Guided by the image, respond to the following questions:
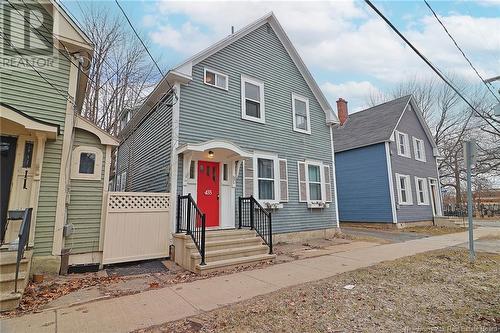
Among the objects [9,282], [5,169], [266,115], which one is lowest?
[9,282]

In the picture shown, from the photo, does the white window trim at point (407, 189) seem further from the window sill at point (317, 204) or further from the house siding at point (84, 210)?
the house siding at point (84, 210)

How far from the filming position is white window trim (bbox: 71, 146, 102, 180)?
604 cm

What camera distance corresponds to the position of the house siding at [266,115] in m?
8.12

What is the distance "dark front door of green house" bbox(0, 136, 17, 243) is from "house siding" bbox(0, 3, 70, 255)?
52 cm

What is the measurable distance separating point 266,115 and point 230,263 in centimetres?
561

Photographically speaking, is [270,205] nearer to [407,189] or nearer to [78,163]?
[78,163]

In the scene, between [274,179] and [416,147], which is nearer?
[274,179]

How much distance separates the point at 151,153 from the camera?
9406 millimetres

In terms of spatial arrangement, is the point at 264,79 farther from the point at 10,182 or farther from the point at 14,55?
the point at 10,182

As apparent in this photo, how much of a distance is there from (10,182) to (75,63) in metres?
3.03

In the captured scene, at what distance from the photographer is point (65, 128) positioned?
233 inches

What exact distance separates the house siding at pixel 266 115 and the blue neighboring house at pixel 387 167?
16.0ft

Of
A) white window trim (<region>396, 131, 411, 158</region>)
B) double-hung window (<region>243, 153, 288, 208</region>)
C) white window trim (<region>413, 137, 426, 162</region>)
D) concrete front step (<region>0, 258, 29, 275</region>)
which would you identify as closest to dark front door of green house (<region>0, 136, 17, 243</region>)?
concrete front step (<region>0, 258, 29, 275</region>)

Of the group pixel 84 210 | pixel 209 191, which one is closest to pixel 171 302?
pixel 84 210
